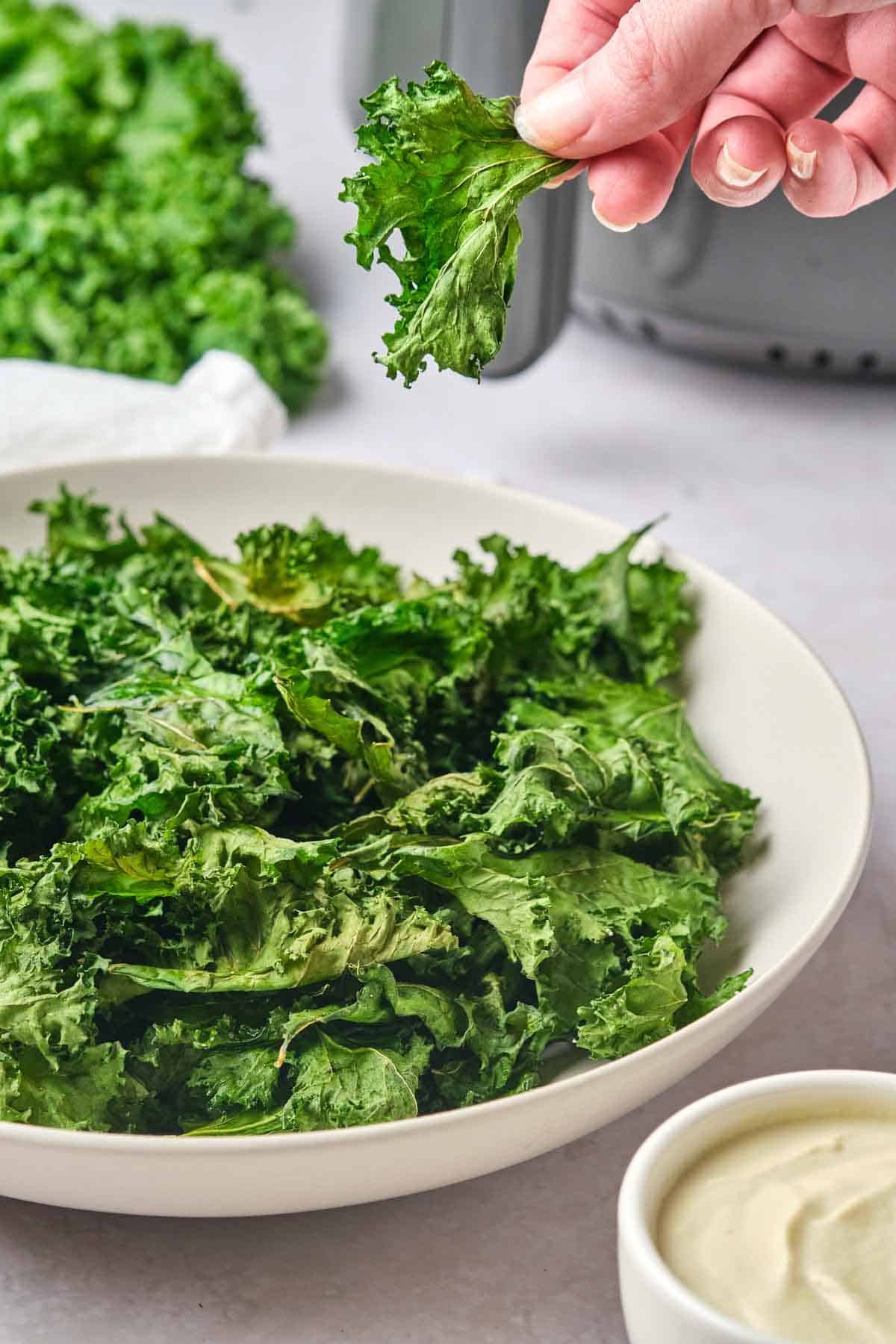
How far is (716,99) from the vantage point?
1.42 metres

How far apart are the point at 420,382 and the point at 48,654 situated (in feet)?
5.09

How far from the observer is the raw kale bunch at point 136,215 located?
98.4 inches

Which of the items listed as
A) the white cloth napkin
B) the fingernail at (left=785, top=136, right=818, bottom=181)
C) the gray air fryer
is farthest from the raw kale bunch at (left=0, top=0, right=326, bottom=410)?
the fingernail at (left=785, top=136, right=818, bottom=181)

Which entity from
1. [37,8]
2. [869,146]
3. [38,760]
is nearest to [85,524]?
[38,760]

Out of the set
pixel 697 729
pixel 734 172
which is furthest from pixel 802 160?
pixel 697 729

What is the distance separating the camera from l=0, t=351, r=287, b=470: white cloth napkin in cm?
214

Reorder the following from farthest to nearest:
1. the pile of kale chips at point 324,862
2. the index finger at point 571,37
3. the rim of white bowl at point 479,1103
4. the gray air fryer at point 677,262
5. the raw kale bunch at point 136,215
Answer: the raw kale bunch at point 136,215 → the gray air fryer at point 677,262 → the index finger at point 571,37 → the pile of kale chips at point 324,862 → the rim of white bowl at point 479,1103

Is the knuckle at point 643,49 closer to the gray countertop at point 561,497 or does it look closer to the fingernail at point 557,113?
the fingernail at point 557,113

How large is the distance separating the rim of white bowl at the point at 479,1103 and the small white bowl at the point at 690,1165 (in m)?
0.04

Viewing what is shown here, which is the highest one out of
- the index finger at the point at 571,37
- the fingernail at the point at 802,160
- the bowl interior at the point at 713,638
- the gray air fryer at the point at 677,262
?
the index finger at the point at 571,37

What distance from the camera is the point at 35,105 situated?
110 inches

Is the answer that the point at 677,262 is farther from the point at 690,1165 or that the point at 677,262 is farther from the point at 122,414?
the point at 690,1165

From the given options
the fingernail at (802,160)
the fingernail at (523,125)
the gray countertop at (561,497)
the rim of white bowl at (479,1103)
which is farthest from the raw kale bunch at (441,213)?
the gray countertop at (561,497)

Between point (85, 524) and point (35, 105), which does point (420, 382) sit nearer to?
point (35, 105)
